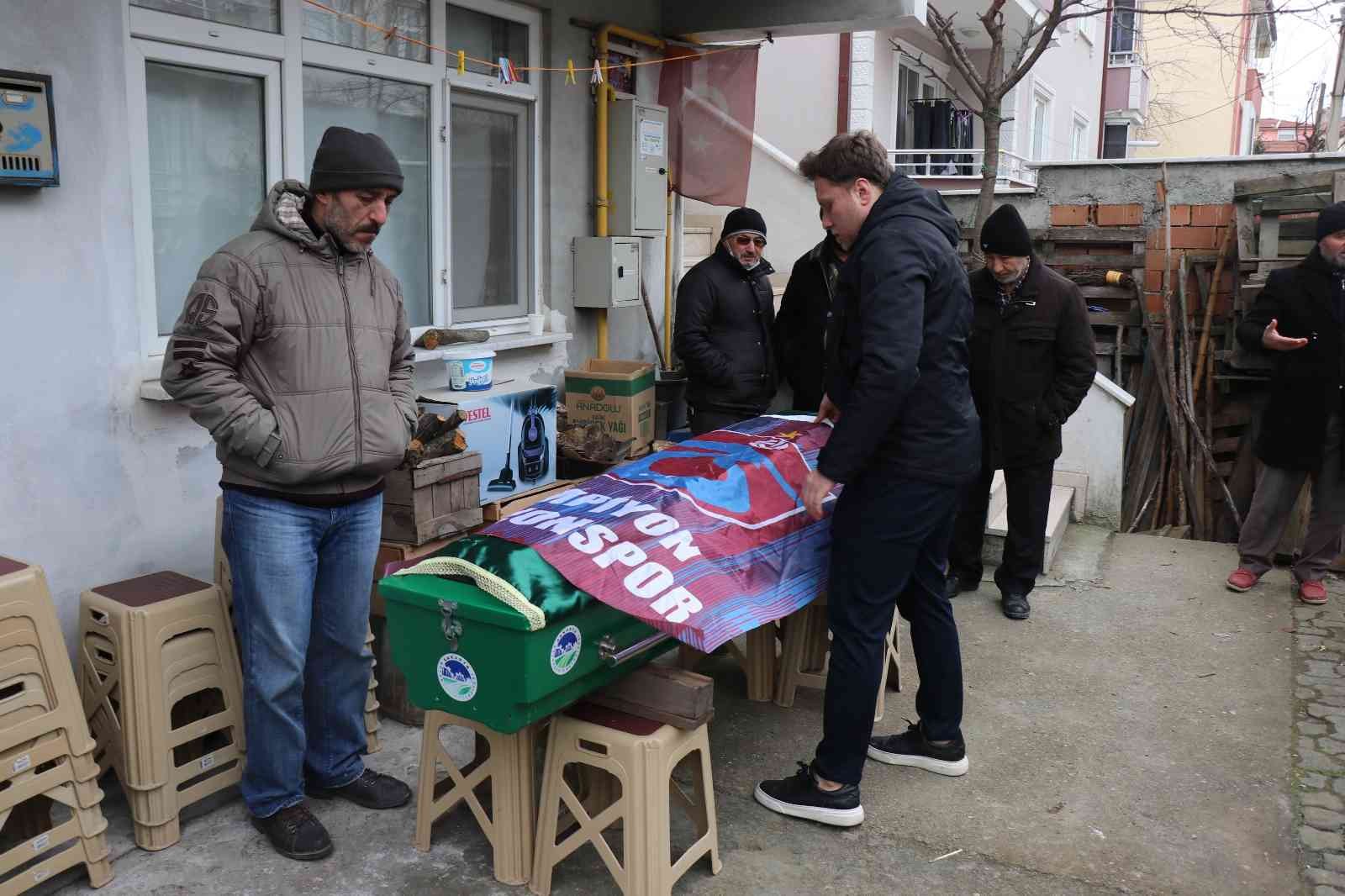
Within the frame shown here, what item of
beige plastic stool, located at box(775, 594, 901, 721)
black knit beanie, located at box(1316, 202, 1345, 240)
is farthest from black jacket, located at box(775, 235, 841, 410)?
black knit beanie, located at box(1316, 202, 1345, 240)

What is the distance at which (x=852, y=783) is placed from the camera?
379 centimetres

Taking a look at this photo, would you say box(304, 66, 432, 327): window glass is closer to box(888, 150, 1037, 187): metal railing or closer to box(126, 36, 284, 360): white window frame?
box(126, 36, 284, 360): white window frame

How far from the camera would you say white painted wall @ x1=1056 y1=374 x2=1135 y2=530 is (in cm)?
786

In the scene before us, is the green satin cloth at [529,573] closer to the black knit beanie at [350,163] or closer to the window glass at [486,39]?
the black knit beanie at [350,163]

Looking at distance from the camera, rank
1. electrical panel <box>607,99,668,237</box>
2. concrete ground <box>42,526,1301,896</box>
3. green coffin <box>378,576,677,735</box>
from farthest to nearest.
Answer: electrical panel <box>607,99,668,237</box>, concrete ground <box>42,526,1301,896</box>, green coffin <box>378,576,677,735</box>

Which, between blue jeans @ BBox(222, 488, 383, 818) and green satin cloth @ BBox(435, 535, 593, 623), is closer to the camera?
green satin cloth @ BBox(435, 535, 593, 623)

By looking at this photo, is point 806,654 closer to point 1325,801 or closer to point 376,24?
point 1325,801

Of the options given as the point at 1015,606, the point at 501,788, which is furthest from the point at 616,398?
the point at 501,788

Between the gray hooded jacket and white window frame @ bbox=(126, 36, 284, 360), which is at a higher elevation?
white window frame @ bbox=(126, 36, 284, 360)

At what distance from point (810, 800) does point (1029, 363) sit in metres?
2.80

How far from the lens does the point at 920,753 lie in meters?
4.20

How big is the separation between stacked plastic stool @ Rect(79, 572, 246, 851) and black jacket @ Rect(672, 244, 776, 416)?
9.53ft

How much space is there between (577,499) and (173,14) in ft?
7.72

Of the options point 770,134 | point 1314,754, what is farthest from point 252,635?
point 770,134
